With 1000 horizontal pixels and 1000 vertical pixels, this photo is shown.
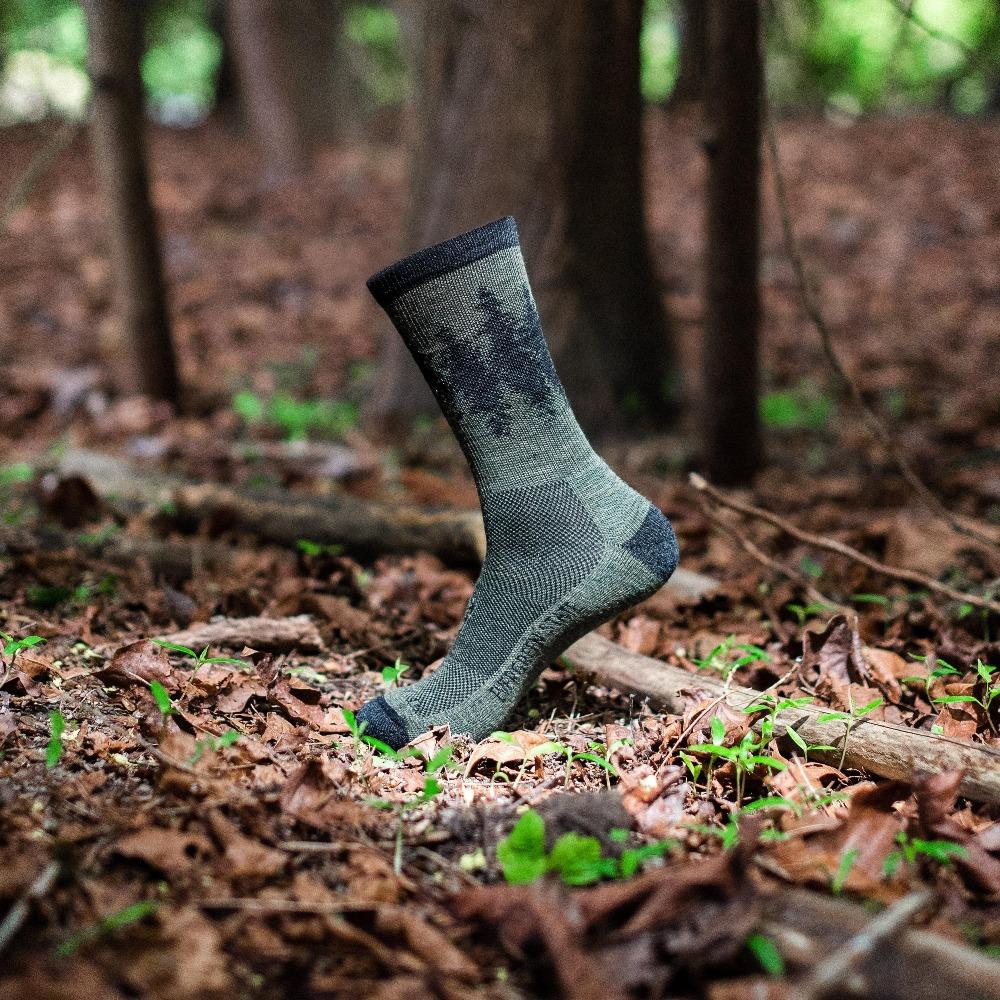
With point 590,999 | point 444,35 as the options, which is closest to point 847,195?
point 444,35

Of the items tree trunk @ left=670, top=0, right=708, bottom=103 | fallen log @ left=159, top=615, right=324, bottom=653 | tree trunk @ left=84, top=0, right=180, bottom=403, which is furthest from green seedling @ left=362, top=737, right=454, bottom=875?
tree trunk @ left=84, top=0, right=180, bottom=403

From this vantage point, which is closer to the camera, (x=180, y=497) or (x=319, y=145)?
(x=180, y=497)

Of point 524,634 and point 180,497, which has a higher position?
point 180,497

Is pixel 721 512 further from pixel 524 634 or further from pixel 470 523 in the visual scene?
pixel 524 634

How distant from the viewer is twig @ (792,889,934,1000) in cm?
99

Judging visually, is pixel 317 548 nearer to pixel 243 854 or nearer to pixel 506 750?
pixel 506 750

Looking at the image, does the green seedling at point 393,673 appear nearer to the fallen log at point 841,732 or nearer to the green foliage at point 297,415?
the fallen log at point 841,732

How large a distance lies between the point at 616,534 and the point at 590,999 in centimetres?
93

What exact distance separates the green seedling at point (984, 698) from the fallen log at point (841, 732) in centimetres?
21

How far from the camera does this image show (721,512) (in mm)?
2891

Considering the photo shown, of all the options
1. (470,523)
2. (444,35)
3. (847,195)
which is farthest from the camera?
(847,195)

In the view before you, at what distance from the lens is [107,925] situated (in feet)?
3.56

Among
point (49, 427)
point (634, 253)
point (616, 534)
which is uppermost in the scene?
point (634, 253)

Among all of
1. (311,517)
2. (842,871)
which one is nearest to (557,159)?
(311,517)
